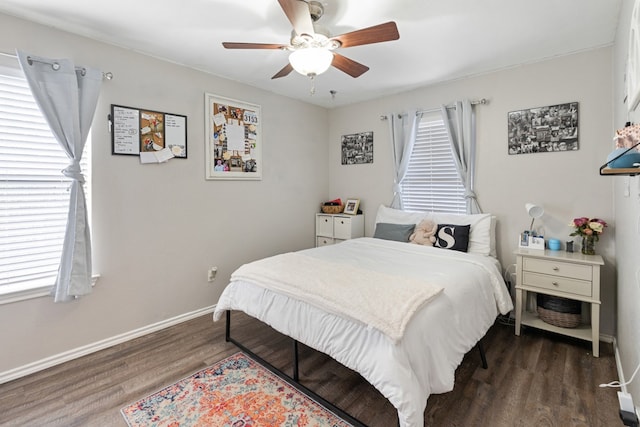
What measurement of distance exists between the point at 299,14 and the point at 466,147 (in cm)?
234

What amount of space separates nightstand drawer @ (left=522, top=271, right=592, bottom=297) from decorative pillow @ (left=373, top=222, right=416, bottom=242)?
1108 mm

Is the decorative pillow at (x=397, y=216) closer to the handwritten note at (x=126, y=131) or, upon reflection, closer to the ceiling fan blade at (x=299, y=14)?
the ceiling fan blade at (x=299, y=14)

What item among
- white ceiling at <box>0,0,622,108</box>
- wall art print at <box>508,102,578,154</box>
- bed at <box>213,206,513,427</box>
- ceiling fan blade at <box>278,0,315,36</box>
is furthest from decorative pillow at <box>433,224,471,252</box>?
ceiling fan blade at <box>278,0,315,36</box>

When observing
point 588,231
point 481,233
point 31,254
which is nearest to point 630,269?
point 588,231

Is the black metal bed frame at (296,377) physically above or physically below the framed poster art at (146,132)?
below

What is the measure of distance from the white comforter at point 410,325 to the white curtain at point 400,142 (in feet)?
4.06

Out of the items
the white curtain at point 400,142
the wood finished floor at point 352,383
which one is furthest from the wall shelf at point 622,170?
the white curtain at point 400,142

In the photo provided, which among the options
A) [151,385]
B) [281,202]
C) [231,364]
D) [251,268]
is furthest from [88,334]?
[281,202]

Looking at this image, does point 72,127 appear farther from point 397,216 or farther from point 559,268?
point 559,268

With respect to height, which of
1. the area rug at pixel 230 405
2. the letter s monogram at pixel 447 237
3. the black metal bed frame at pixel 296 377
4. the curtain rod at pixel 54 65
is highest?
the curtain rod at pixel 54 65

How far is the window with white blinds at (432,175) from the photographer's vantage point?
352 cm

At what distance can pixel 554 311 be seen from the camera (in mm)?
2654

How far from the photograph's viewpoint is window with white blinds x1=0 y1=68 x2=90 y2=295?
2162mm

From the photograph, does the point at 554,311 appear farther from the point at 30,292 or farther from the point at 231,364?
the point at 30,292
